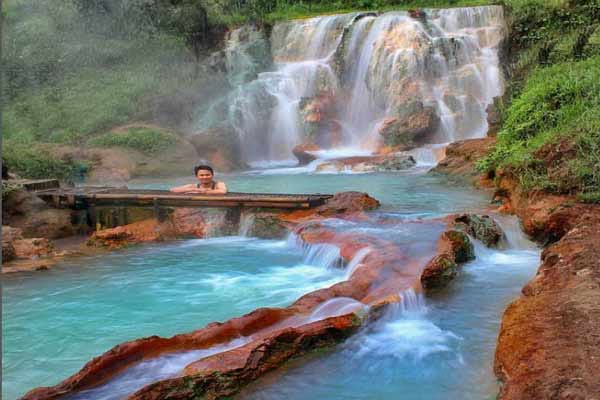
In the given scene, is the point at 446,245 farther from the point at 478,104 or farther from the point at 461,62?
the point at 461,62

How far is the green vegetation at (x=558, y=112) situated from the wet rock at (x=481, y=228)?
0.92 metres

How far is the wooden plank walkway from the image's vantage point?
859 cm

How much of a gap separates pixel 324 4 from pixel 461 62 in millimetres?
11147

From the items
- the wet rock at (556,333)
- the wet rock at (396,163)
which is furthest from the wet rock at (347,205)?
the wet rock at (396,163)

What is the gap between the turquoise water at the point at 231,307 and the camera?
378 cm

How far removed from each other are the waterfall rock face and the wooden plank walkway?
10353mm

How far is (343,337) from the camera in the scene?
13.8ft

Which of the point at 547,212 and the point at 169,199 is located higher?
the point at 169,199

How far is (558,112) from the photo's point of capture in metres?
9.27

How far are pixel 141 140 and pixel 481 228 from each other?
13.9 m

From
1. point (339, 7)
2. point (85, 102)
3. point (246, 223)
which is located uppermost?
point (339, 7)

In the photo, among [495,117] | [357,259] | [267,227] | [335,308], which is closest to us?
[335,308]

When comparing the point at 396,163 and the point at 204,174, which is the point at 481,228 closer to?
the point at 204,174

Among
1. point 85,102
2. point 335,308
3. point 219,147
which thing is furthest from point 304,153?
point 335,308
